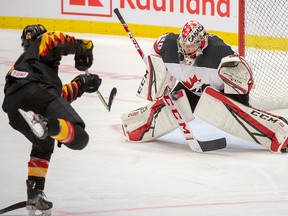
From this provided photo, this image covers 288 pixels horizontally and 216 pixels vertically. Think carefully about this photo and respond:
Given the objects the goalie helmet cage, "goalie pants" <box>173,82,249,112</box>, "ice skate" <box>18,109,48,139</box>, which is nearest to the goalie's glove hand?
"ice skate" <box>18,109,48,139</box>

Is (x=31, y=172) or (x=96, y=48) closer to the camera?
(x=31, y=172)

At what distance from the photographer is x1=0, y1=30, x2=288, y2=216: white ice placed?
4461mm

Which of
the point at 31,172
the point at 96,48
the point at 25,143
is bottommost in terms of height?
the point at 96,48

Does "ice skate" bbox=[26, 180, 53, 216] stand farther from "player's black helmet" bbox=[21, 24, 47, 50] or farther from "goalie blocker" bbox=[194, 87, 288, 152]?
"goalie blocker" bbox=[194, 87, 288, 152]

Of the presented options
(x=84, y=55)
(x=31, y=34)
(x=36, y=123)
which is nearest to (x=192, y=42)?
(x=84, y=55)

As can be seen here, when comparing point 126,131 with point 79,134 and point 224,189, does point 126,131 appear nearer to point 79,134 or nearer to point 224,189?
point 224,189

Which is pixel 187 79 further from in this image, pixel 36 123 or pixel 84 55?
pixel 36 123

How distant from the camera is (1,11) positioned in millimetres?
12016

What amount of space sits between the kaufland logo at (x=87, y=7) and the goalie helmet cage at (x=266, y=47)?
3025mm

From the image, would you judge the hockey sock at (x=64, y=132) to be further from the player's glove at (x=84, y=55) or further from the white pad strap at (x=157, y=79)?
the white pad strap at (x=157, y=79)

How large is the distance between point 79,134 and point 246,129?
6.40 ft

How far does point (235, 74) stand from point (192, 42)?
32 cm

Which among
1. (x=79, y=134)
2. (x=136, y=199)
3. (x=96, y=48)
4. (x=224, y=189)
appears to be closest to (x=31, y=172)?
(x=79, y=134)

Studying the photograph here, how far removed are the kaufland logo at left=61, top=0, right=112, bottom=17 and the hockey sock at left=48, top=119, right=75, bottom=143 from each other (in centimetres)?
727
